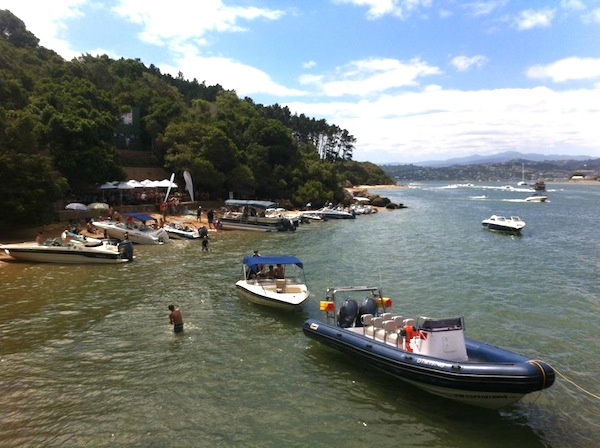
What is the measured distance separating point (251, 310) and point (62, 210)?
27900 mm

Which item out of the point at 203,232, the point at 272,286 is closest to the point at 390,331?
the point at 272,286

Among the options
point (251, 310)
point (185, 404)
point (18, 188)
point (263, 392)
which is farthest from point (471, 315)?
point (18, 188)

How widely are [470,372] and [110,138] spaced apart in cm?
4688

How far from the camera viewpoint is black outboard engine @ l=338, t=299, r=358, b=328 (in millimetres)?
15414

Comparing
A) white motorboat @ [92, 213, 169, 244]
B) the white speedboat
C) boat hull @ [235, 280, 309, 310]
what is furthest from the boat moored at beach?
white motorboat @ [92, 213, 169, 244]

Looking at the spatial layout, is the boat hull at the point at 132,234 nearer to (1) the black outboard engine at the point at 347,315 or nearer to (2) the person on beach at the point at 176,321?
(2) the person on beach at the point at 176,321

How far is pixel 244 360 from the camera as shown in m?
14.3

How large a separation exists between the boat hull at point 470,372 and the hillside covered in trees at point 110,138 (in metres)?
28.0

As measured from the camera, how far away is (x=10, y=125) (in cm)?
3144

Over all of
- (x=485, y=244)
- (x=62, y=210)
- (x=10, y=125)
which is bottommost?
(x=485, y=244)

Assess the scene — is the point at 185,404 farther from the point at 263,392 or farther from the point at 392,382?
the point at 392,382

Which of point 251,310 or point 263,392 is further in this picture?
point 251,310

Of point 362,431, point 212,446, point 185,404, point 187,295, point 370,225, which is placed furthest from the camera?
point 370,225

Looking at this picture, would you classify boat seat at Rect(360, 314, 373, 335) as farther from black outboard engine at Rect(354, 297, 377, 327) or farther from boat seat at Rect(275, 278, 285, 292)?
boat seat at Rect(275, 278, 285, 292)
